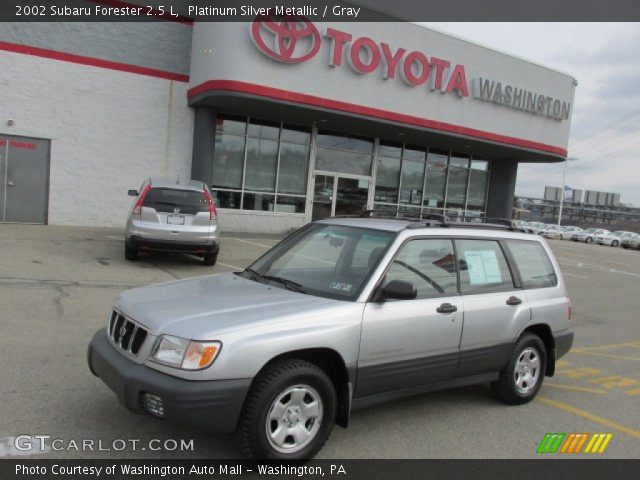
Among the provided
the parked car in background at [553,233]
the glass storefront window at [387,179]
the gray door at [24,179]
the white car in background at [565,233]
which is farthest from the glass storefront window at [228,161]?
the white car in background at [565,233]

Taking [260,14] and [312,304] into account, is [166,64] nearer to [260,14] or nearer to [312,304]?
[260,14]

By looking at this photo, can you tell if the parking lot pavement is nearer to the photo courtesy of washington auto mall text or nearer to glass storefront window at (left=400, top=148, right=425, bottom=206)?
the photo courtesy of washington auto mall text

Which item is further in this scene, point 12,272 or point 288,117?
point 288,117

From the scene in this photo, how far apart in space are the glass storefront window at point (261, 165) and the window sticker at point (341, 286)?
47.0 ft

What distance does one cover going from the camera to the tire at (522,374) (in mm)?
4945

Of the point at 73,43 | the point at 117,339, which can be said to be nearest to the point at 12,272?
the point at 117,339

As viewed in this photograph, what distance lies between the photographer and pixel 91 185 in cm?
1584

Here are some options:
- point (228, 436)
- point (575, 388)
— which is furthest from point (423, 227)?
point (575, 388)

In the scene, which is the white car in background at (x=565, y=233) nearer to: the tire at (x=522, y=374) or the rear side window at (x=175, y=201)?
the rear side window at (x=175, y=201)

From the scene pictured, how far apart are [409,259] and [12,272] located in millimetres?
7163

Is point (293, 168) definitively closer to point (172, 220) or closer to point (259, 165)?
point (259, 165)

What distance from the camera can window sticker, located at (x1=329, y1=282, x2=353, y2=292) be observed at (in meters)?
4.07

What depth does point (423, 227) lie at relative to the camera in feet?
15.1

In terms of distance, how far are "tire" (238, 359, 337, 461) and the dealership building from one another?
38.3 ft
